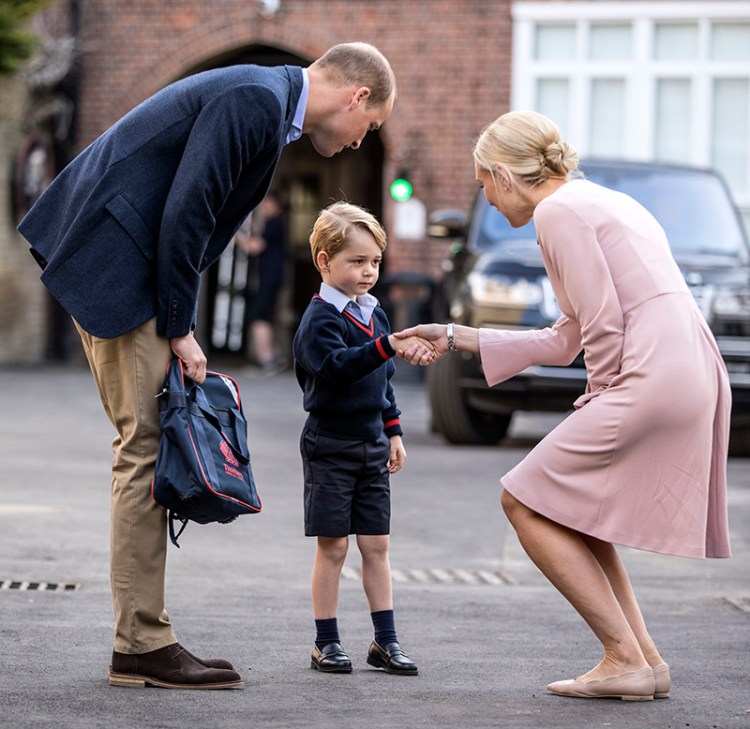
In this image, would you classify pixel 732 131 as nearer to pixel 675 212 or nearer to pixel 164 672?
pixel 675 212

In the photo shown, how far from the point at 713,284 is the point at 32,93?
12193 mm

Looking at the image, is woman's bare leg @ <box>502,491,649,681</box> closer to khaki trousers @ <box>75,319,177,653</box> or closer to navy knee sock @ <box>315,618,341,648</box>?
navy knee sock @ <box>315,618,341,648</box>

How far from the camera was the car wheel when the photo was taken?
11.5 m

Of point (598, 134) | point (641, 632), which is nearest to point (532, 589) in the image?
point (641, 632)

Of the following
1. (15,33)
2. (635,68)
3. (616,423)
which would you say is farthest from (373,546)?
(635,68)

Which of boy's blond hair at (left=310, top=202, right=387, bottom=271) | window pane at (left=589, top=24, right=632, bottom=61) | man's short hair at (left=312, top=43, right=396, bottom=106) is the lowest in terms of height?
boy's blond hair at (left=310, top=202, right=387, bottom=271)

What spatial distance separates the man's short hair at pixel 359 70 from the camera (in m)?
4.72

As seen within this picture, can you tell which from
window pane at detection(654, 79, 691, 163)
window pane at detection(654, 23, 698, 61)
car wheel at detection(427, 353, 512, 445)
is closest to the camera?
car wheel at detection(427, 353, 512, 445)

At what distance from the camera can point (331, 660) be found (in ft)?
16.1

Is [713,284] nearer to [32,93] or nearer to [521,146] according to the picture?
[521,146]

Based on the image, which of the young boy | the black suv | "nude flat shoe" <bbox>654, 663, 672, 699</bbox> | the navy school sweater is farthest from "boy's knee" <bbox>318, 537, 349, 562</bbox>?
the black suv

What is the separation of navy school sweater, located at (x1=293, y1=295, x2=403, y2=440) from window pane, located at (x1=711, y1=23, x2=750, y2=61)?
1564 centimetres

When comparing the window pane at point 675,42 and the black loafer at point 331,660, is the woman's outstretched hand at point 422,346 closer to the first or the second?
the black loafer at point 331,660

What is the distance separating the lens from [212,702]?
446 cm
